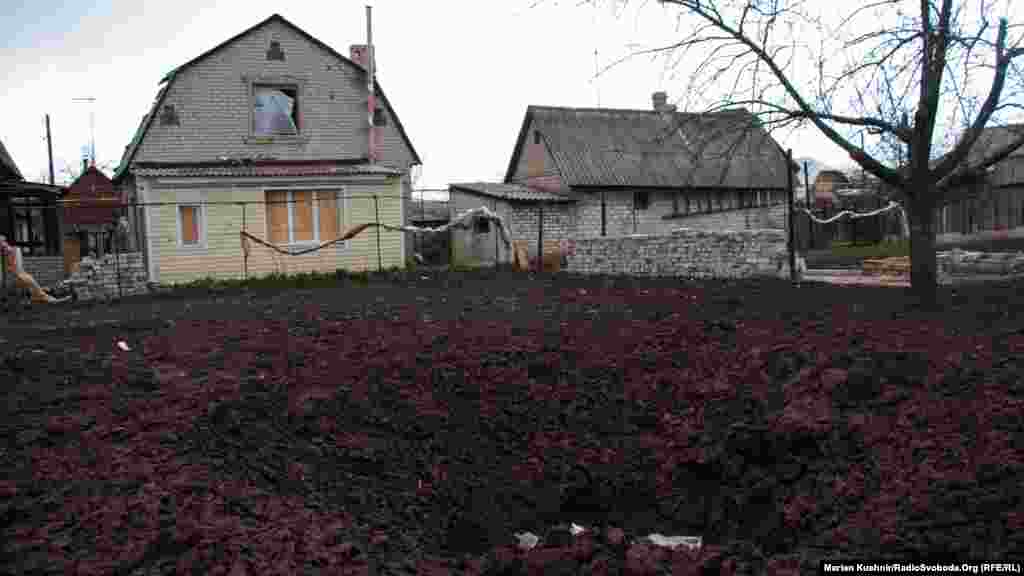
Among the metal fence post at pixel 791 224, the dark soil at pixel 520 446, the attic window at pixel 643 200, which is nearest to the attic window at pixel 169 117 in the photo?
the dark soil at pixel 520 446

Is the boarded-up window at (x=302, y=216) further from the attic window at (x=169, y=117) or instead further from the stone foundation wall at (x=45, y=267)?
the stone foundation wall at (x=45, y=267)

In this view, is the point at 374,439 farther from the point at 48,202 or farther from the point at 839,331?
the point at 48,202

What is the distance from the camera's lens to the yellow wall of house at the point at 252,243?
1574cm

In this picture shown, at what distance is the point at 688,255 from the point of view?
13.6 m

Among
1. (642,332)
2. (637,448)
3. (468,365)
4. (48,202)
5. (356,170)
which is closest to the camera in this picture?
(637,448)

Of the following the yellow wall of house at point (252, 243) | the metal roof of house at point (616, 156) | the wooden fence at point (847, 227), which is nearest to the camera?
the yellow wall of house at point (252, 243)

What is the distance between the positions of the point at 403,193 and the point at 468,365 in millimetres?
12641

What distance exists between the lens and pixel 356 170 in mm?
16891

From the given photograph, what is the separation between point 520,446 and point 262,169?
524 inches

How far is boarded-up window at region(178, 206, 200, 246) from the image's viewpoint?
15953 millimetres

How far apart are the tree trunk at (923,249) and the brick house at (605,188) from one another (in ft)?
42.6

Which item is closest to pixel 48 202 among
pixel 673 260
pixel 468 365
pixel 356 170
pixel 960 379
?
pixel 356 170

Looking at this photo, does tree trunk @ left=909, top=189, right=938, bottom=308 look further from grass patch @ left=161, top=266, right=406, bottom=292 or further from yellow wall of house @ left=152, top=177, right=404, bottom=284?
yellow wall of house @ left=152, top=177, right=404, bottom=284

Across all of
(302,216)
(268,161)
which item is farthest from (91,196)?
(302,216)
